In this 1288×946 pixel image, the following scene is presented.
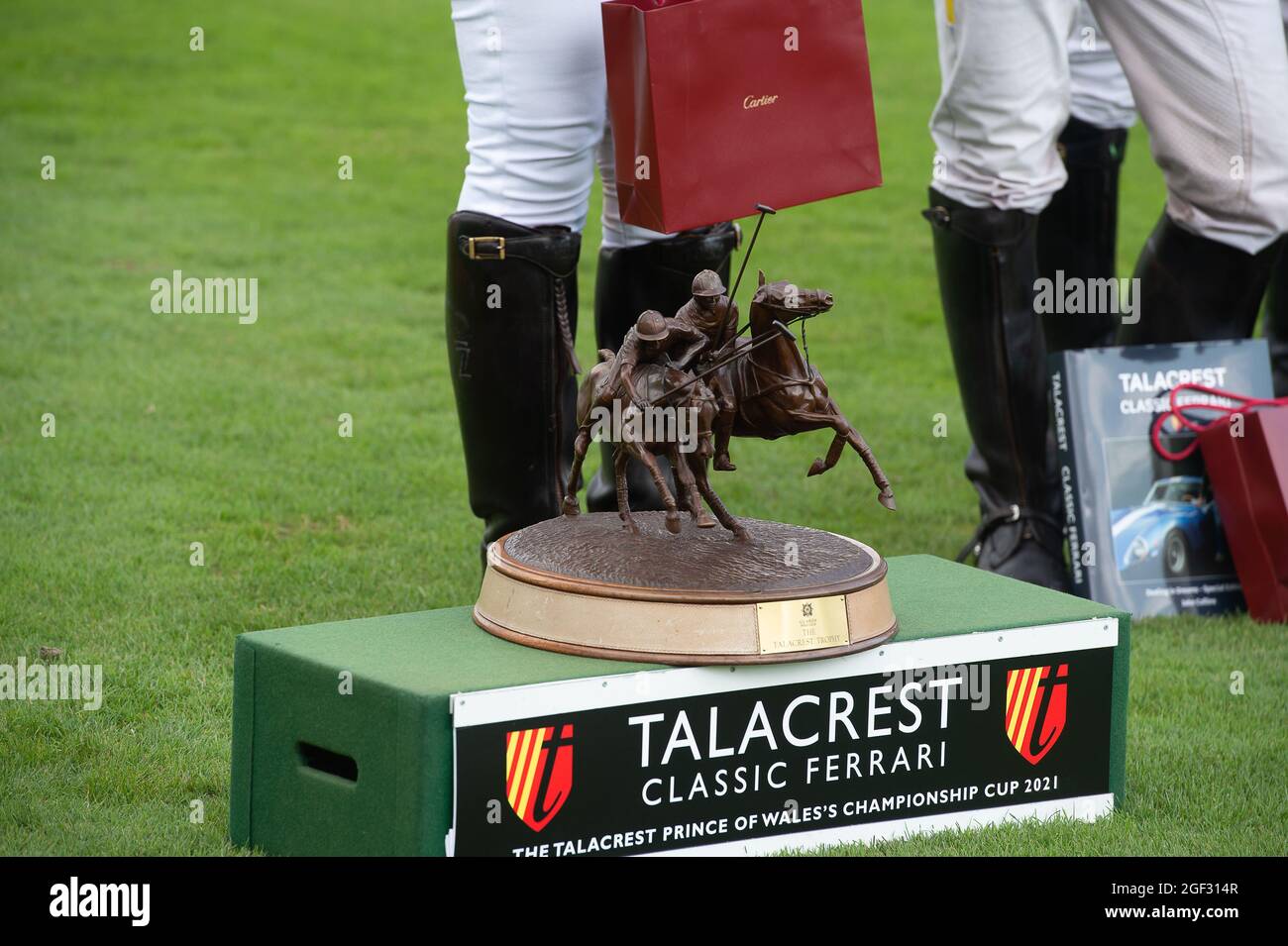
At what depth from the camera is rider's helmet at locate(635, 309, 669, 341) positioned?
2.09m

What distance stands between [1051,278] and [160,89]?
558cm

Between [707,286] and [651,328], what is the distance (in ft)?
0.29

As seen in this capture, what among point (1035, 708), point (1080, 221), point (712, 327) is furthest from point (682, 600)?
point (1080, 221)

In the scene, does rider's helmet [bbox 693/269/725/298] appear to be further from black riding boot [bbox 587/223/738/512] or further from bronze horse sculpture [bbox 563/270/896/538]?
black riding boot [bbox 587/223/738/512]

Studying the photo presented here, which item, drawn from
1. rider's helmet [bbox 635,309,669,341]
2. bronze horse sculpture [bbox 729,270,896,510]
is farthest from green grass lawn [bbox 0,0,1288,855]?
rider's helmet [bbox 635,309,669,341]

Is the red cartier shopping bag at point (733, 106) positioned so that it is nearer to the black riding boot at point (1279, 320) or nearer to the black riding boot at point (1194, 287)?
the black riding boot at point (1194, 287)

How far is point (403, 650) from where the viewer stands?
2002mm

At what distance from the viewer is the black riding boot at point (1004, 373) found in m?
3.04

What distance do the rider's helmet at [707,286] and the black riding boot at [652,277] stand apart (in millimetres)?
568

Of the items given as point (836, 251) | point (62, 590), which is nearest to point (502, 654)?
point (62, 590)

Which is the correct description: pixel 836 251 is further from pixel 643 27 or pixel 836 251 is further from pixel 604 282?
pixel 643 27

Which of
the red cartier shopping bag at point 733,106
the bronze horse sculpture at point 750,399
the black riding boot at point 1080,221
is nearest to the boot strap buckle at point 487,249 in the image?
the red cartier shopping bag at point 733,106

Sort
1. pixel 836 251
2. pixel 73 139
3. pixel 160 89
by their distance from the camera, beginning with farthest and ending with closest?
pixel 160 89 < pixel 73 139 < pixel 836 251

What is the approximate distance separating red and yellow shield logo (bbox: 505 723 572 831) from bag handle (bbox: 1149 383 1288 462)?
5.21 feet
